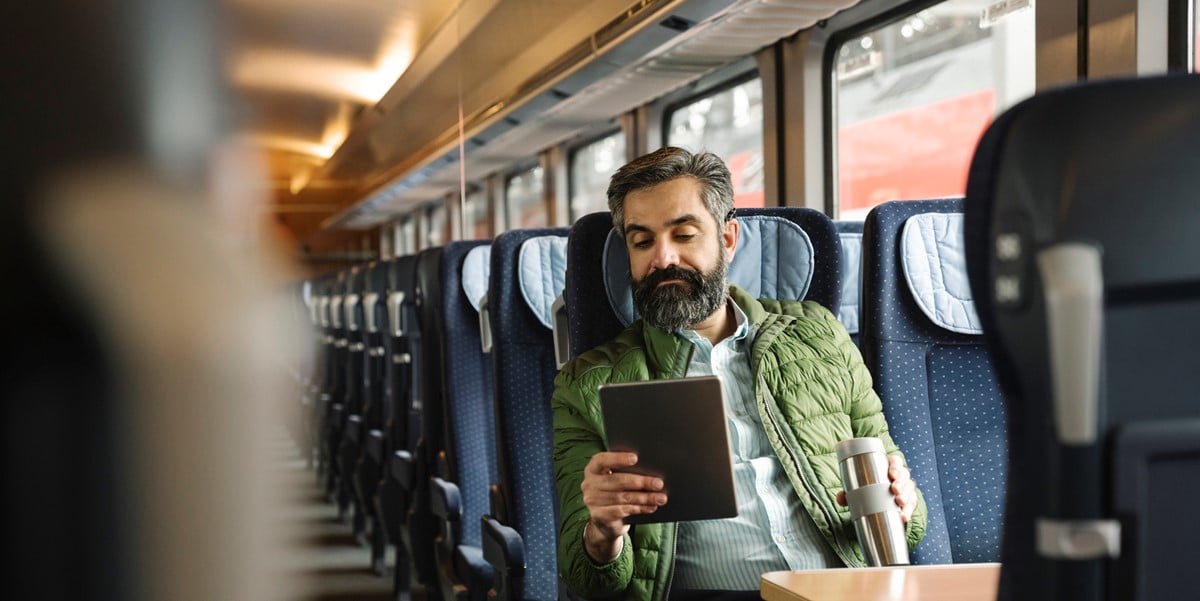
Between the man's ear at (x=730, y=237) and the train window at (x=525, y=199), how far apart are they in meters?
6.08

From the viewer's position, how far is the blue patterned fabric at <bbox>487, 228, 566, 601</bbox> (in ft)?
8.00

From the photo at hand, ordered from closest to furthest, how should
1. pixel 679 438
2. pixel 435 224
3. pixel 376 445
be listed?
pixel 679 438, pixel 376 445, pixel 435 224

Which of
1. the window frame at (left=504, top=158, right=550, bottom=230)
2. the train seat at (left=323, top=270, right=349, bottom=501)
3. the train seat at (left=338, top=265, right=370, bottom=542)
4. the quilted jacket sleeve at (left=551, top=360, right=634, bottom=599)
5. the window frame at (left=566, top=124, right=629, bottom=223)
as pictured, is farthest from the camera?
the window frame at (left=504, top=158, right=550, bottom=230)

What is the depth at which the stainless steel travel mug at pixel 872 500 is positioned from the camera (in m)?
1.41

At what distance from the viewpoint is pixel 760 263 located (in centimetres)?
209

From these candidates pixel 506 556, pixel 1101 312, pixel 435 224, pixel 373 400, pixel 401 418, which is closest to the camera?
pixel 1101 312

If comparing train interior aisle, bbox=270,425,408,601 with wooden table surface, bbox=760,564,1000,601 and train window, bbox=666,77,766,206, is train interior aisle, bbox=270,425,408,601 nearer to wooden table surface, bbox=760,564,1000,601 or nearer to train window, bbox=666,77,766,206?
wooden table surface, bbox=760,564,1000,601

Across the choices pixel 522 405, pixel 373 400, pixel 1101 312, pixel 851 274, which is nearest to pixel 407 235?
pixel 373 400

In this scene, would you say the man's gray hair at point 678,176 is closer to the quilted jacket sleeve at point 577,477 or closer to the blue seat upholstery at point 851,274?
the quilted jacket sleeve at point 577,477

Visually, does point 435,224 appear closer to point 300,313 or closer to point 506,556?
point 506,556

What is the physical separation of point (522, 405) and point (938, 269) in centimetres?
95

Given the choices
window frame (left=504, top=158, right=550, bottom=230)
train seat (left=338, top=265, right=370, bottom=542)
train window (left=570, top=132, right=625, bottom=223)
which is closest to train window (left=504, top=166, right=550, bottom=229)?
window frame (left=504, top=158, right=550, bottom=230)

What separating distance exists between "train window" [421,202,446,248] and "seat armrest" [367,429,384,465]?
7.75m

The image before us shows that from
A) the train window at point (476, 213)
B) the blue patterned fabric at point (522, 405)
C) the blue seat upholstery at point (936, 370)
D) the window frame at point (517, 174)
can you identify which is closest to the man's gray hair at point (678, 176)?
the blue seat upholstery at point (936, 370)
